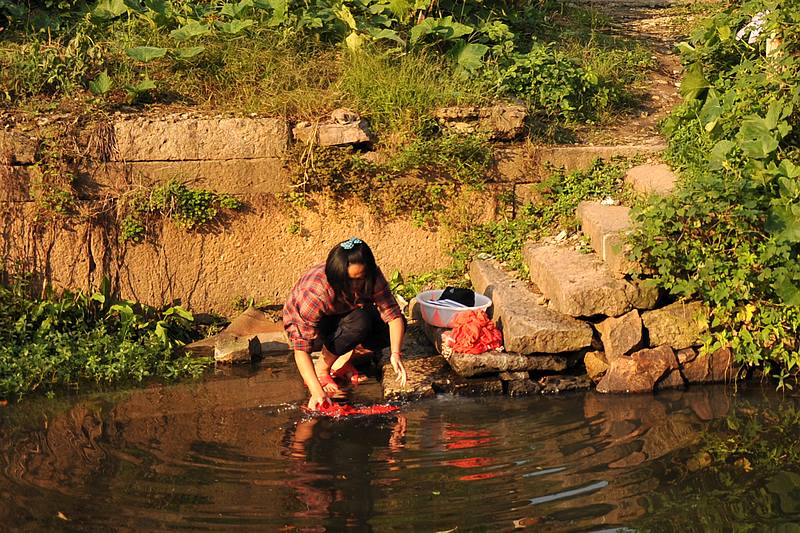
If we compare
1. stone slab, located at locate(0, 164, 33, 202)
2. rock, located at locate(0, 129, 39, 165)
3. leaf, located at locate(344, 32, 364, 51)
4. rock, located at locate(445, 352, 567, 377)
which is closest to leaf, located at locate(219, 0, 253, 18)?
leaf, located at locate(344, 32, 364, 51)

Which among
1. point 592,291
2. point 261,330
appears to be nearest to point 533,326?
point 592,291

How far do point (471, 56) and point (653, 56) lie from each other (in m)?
2.44

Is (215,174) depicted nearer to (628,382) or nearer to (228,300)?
(228,300)

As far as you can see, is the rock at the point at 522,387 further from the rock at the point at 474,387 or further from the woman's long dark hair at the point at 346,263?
the woman's long dark hair at the point at 346,263

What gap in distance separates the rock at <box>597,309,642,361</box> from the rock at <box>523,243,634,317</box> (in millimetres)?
76

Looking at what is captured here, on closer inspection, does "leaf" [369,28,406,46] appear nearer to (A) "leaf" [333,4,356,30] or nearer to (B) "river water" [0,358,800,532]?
(A) "leaf" [333,4,356,30]

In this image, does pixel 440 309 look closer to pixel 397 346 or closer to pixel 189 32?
pixel 397 346

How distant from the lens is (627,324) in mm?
6809

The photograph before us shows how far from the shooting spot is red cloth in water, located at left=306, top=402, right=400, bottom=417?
20.7 ft

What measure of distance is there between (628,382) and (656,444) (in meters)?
0.97

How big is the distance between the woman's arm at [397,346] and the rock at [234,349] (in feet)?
4.72

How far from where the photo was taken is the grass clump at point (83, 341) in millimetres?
7156

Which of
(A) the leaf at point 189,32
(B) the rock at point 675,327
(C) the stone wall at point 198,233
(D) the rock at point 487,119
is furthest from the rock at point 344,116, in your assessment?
(B) the rock at point 675,327

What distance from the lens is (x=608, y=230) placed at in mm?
7285
